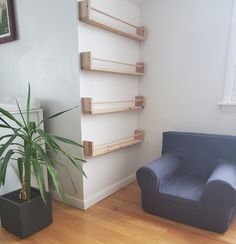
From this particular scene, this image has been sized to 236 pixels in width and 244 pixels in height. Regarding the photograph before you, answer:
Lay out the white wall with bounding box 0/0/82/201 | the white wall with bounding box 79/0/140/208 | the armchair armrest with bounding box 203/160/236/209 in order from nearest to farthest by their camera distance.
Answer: the armchair armrest with bounding box 203/160/236/209
the white wall with bounding box 0/0/82/201
the white wall with bounding box 79/0/140/208

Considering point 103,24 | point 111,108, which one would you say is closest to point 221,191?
point 111,108

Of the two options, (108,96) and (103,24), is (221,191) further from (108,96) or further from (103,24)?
(103,24)

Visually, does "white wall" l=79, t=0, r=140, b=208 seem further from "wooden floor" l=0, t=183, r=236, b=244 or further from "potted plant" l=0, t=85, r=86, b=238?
"potted plant" l=0, t=85, r=86, b=238

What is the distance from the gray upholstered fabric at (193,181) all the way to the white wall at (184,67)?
0.25 metres

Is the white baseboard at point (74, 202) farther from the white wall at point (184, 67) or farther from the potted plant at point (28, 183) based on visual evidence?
the white wall at point (184, 67)

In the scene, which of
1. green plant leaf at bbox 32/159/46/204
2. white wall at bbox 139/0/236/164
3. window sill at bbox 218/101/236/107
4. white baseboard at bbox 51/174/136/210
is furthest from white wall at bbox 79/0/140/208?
window sill at bbox 218/101/236/107

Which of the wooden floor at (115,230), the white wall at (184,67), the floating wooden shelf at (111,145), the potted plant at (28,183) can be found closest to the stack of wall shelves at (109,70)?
the floating wooden shelf at (111,145)

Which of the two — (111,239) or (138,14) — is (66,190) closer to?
(111,239)

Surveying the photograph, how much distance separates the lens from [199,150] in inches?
91.0

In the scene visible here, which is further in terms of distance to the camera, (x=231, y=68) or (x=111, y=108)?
(x=111, y=108)

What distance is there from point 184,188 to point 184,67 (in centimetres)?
132

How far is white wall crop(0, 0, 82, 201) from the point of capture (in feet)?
6.69

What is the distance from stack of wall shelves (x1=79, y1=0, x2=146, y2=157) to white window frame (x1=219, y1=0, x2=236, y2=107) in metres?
0.95

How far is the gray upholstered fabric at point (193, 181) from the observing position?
5.83ft
